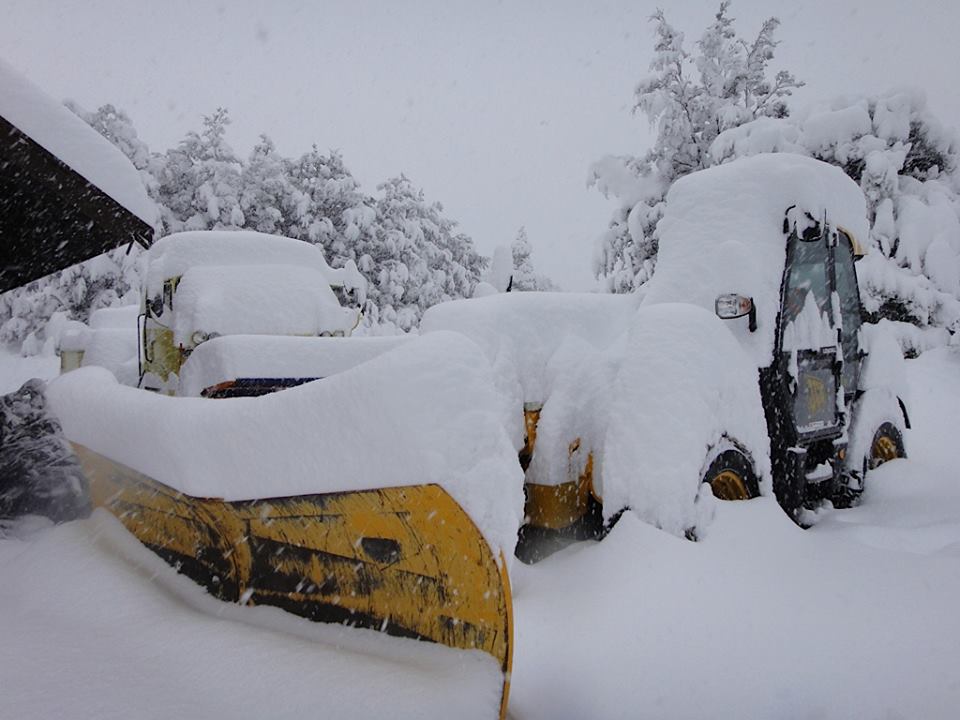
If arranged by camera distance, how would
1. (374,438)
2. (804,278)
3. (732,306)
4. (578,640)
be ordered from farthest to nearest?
(804,278), (732,306), (578,640), (374,438)

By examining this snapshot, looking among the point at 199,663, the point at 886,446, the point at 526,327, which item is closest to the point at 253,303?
the point at 526,327

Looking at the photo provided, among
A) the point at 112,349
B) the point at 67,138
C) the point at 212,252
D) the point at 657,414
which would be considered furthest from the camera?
the point at 112,349

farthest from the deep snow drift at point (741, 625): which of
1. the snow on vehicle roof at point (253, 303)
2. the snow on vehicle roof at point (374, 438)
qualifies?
the snow on vehicle roof at point (253, 303)

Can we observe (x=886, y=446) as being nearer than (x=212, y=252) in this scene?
Yes

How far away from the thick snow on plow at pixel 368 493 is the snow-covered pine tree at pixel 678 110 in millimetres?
12775

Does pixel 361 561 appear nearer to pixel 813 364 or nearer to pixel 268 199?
pixel 813 364

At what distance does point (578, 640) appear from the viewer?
2580mm

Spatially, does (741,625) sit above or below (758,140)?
below

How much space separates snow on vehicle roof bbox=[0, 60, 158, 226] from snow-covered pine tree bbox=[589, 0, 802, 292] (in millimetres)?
11738

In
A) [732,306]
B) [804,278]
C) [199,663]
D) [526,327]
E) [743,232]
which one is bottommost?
[199,663]

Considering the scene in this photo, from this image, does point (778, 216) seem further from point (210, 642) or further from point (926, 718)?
point (210, 642)

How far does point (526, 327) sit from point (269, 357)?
5.67 ft

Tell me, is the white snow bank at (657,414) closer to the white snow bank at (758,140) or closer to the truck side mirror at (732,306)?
the truck side mirror at (732,306)

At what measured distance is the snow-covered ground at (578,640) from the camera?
194cm
